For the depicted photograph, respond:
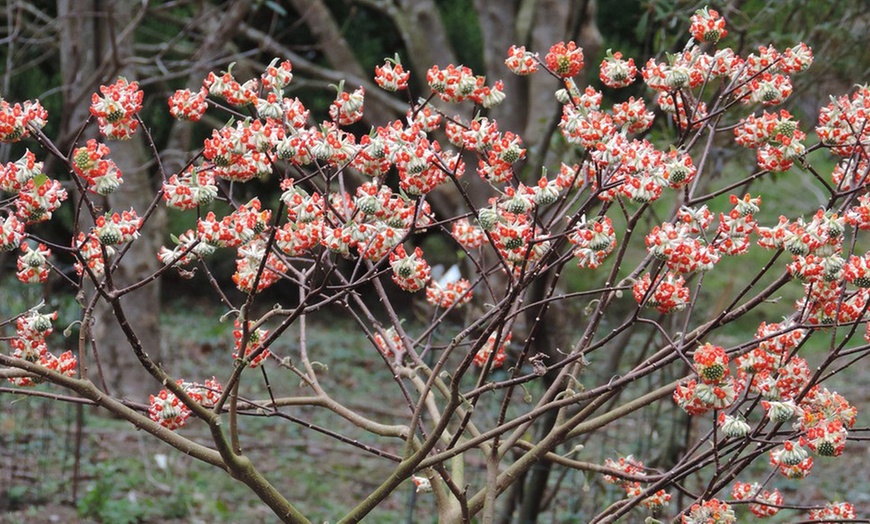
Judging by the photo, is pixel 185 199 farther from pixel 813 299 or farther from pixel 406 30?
pixel 406 30

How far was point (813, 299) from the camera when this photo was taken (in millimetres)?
1806

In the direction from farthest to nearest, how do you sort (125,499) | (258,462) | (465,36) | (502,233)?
(465,36), (258,462), (125,499), (502,233)

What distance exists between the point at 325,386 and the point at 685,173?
703cm

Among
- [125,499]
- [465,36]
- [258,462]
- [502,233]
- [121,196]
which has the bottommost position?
[502,233]

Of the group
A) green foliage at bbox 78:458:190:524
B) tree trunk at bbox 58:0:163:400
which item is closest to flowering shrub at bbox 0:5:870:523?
green foliage at bbox 78:458:190:524

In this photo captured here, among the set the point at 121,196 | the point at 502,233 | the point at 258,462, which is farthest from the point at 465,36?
the point at 502,233

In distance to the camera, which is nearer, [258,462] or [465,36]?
[258,462]

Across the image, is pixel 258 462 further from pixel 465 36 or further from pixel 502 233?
pixel 465 36

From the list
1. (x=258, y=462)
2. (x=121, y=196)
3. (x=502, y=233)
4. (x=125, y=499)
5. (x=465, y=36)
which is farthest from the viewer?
(x=465, y=36)

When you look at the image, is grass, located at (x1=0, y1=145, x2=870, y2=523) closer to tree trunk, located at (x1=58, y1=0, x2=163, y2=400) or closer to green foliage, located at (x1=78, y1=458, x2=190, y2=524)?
green foliage, located at (x1=78, y1=458, x2=190, y2=524)

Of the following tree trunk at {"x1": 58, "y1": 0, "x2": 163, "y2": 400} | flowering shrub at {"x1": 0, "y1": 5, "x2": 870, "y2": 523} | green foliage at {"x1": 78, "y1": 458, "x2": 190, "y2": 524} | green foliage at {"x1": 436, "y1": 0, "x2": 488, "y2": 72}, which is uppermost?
green foliage at {"x1": 436, "y1": 0, "x2": 488, "y2": 72}

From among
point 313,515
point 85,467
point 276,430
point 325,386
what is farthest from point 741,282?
point 85,467

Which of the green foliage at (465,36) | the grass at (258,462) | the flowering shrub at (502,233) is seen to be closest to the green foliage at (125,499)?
the grass at (258,462)

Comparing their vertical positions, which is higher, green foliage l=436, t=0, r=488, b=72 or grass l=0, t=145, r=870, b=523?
green foliage l=436, t=0, r=488, b=72
